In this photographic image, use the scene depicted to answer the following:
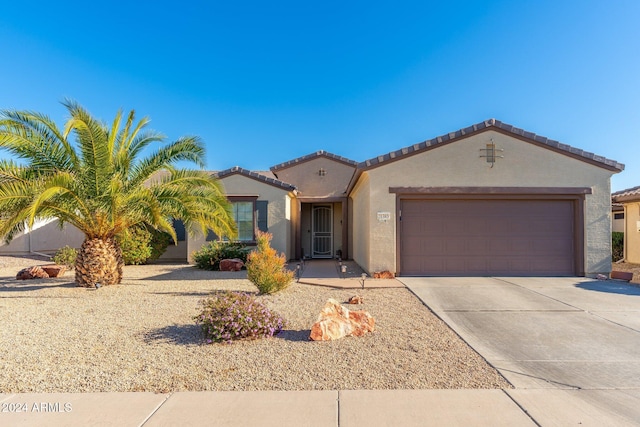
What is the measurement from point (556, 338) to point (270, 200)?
10861 mm

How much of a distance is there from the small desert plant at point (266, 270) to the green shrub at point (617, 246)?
15.2m

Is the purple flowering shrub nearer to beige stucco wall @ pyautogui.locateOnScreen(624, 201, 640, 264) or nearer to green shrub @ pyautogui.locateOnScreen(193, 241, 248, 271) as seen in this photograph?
green shrub @ pyautogui.locateOnScreen(193, 241, 248, 271)

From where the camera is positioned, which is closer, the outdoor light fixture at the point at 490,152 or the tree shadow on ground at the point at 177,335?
the tree shadow on ground at the point at 177,335

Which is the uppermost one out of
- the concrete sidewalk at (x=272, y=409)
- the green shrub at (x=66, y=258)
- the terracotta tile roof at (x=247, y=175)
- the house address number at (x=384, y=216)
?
the terracotta tile roof at (x=247, y=175)

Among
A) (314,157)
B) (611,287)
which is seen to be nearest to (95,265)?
(314,157)

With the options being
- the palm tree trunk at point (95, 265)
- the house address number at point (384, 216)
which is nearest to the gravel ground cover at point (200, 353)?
the palm tree trunk at point (95, 265)

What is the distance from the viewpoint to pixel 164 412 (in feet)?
10.8

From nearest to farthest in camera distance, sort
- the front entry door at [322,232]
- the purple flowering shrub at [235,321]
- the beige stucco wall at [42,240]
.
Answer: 1. the purple flowering shrub at [235,321]
2. the front entry door at [322,232]
3. the beige stucco wall at [42,240]

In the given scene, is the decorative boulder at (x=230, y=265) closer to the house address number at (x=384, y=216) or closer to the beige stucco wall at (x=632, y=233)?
the house address number at (x=384, y=216)

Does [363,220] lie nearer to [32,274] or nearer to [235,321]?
[235,321]

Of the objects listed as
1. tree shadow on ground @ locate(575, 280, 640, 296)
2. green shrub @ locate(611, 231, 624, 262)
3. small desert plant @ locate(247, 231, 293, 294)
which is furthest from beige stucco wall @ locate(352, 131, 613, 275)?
green shrub @ locate(611, 231, 624, 262)

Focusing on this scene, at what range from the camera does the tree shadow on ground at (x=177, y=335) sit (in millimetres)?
5141

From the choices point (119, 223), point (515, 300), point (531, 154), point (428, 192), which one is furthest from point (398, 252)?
point (119, 223)

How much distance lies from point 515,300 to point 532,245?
381 cm
